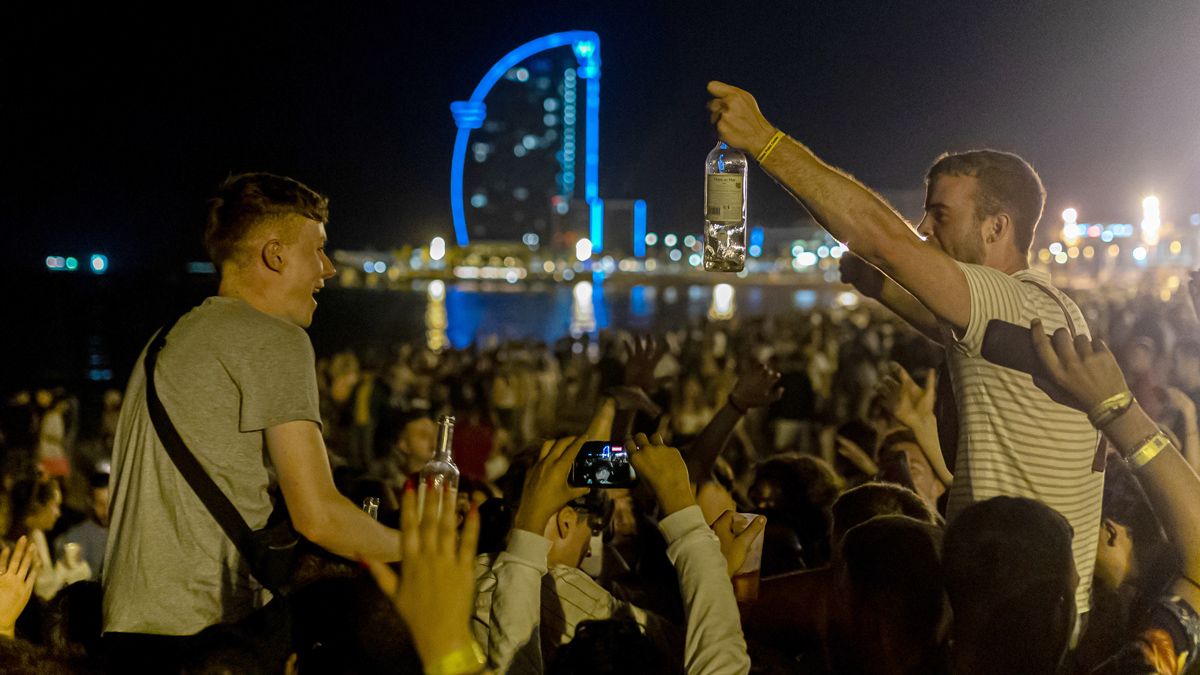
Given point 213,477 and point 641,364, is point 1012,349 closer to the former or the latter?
point 213,477

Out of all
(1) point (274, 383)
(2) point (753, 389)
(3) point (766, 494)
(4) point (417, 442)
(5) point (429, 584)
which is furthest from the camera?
(4) point (417, 442)

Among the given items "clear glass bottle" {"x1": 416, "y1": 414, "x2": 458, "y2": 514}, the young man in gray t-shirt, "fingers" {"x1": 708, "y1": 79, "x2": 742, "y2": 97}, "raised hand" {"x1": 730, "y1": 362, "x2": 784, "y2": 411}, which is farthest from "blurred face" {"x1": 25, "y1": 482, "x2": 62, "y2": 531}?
"fingers" {"x1": 708, "y1": 79, "x2": 742, "y2": 97}

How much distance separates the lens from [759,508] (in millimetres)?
4277

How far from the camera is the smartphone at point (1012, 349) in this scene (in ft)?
8.11

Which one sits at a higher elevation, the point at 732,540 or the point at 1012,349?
the point at 1012,349

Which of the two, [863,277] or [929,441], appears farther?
[929,441]

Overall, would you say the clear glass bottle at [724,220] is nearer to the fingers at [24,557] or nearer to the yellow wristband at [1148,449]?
the yellow wristband at [1148,449]

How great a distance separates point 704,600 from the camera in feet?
7.09

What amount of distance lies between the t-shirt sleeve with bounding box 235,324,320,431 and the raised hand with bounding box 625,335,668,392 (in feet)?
5.59

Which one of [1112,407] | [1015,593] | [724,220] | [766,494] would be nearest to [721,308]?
[766,494]

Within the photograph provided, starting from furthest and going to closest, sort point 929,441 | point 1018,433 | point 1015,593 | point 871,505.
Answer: point 929,441
point 871,505
point 1018,433
point 1015,593

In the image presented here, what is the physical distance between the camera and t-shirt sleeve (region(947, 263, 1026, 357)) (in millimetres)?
2514

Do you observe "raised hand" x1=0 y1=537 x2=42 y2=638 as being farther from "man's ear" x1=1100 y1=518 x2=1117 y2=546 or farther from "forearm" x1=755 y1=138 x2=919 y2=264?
"man's ear" x1=1100 y1=518 x2=1117 y2=546

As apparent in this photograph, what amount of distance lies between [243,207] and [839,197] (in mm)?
1256
